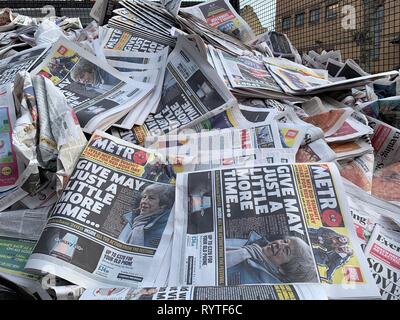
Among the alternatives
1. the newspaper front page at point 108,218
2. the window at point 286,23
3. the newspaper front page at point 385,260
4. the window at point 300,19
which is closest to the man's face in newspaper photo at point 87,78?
the newspaper front page at point 108,218

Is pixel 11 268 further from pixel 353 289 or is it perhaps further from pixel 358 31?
pixel 358 31

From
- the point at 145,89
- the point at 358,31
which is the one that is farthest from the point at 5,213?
the point at 358,31

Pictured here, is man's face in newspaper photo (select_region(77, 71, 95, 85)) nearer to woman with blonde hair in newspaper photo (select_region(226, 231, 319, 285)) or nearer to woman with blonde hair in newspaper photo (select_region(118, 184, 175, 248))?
woman with blonde hair in newspaper photo (select_region(118, 184, 175, 248))

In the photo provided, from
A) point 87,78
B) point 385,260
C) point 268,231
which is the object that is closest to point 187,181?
point 268,231

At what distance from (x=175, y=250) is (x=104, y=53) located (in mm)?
764

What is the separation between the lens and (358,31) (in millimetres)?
3316

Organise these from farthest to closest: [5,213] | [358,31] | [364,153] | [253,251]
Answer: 1. [358,31]
2. [364,153]
3. [5,213]
4. [253,251]

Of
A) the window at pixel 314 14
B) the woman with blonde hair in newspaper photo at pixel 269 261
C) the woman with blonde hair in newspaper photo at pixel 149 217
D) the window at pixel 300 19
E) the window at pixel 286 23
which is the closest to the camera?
the woman with blonde hair in newspaper photo at pixel 269 261

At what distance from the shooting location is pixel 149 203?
801mm

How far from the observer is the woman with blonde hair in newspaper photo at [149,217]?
2.46 ft

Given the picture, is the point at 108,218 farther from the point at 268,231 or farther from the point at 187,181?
the point at 268,231

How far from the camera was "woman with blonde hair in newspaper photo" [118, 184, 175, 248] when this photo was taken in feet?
2.46

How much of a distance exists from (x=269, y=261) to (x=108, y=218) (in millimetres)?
309

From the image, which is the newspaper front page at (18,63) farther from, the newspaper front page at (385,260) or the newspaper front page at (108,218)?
the newspaper front page at (385,260)
